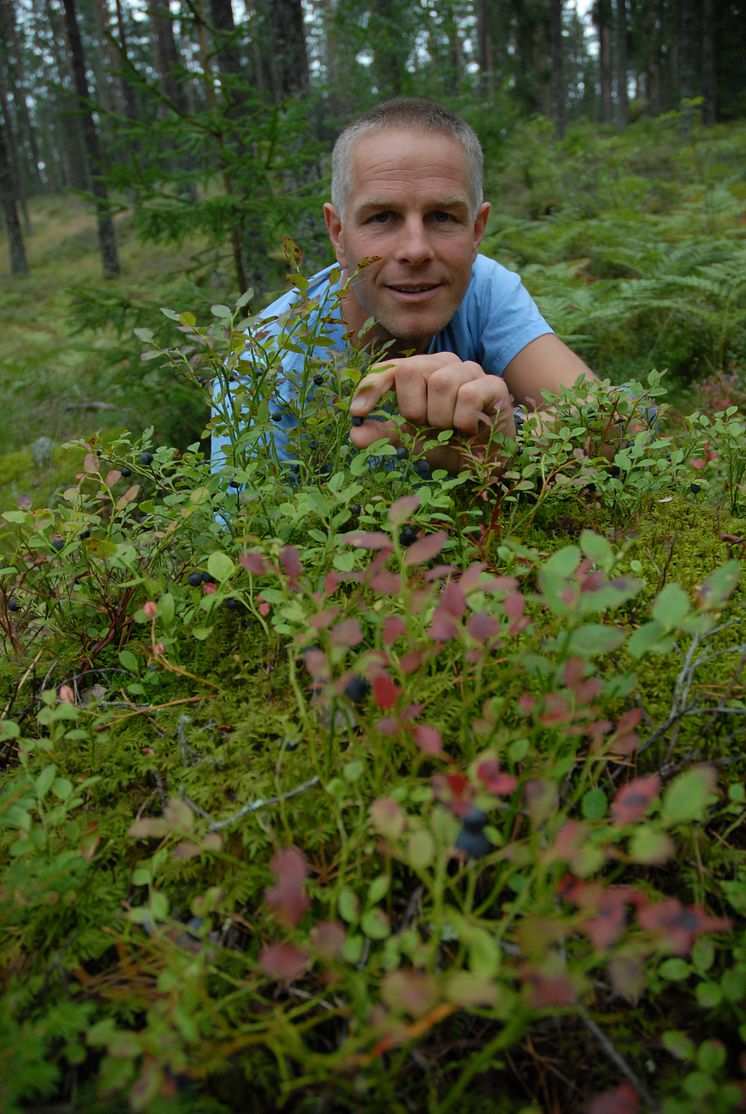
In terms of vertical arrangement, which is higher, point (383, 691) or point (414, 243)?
point (414, 243)

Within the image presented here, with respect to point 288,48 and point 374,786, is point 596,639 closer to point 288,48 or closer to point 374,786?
point 374,786

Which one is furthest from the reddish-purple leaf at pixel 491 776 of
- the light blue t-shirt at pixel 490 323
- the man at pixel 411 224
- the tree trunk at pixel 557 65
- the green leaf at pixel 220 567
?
the tree trunk at pixel 557 65

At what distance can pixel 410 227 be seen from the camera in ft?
9.61

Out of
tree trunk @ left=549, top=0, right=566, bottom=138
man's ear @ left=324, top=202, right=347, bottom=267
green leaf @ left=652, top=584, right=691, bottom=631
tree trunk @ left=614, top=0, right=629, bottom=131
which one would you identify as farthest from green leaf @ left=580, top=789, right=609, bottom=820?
tree trunk @ left=614, top=0, right=629, bottom=131

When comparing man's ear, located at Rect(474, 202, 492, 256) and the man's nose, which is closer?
the man's nose

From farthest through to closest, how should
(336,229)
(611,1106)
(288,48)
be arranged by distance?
(288,48) → (336,229) → (611,1106)

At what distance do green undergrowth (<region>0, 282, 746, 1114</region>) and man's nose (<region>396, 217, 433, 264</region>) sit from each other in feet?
4.34

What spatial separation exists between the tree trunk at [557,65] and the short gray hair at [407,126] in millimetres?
20222

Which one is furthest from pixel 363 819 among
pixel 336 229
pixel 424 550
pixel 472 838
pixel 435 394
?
pixel 336 229

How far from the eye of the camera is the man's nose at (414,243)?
113 inches

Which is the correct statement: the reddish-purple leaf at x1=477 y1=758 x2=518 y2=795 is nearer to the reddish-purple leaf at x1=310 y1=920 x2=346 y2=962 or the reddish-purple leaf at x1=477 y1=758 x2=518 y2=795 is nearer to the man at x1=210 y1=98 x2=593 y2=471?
the reddish-purple leaf at x1=310 y1=920 x2=346 y2=962

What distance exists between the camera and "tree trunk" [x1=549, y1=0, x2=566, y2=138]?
2006cm

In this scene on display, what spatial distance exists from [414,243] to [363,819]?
2.48 meters

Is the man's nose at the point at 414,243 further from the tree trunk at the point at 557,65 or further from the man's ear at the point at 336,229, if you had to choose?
the tree trunk at the point at 557,65
